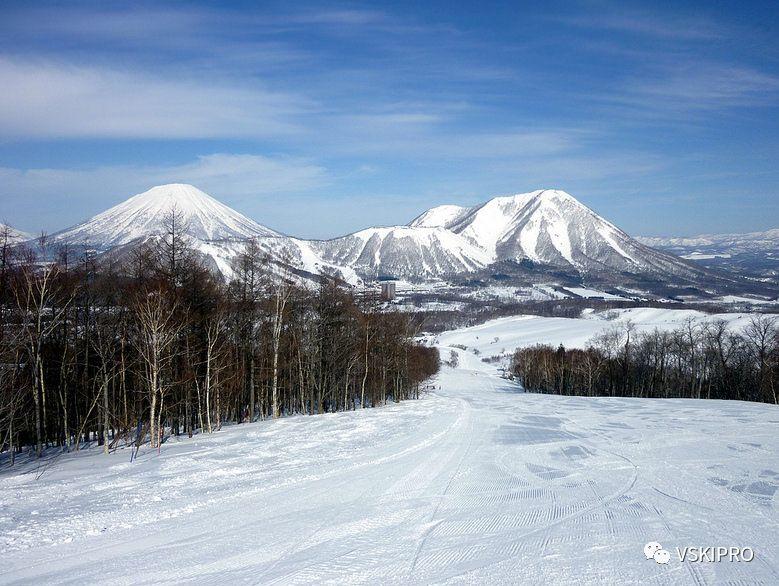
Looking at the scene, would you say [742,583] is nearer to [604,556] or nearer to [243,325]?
[604,556]

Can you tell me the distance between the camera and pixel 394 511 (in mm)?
10180

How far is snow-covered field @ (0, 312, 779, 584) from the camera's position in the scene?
24.5ft

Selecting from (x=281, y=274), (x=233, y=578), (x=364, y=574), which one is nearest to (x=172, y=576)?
(x=233, y=578)

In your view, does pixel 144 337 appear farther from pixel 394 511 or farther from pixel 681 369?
pixel 681 369

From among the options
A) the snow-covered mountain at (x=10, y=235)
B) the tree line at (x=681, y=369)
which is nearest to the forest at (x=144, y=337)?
the snow-covered mountain at (x=10, y=235)

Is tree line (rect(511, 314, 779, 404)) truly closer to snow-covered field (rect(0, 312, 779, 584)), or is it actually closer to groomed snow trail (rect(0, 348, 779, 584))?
snow-covered field (rect(0, 312, 779, 584))

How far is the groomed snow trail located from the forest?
4160mm

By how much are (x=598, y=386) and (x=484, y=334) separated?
10828cm

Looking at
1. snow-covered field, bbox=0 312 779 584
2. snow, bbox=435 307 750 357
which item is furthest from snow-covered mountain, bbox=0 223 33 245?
snow, bbox=435 307 750 357

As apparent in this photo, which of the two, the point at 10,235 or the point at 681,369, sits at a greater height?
the point at 10,235

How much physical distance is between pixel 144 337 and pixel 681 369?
63.7m

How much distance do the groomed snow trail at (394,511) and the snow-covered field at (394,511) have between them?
4cm

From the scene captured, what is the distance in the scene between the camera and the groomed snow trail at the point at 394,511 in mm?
7449

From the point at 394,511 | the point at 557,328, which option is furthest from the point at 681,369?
the point at 557,328
